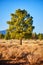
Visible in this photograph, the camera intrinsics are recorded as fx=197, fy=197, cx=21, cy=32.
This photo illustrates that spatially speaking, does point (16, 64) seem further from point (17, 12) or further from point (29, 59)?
point (17, 12)

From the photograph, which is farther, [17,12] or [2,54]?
[17,12]

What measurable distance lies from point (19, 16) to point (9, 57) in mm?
26612

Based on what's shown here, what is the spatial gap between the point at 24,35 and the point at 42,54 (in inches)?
965

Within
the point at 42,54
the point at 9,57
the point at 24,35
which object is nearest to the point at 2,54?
the point at 9,57

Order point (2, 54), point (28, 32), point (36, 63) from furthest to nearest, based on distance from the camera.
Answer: point (28, 32)
point (2, 54)
point (36, 63)

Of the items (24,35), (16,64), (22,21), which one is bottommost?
(16,64)

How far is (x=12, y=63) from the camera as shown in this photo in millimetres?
16750

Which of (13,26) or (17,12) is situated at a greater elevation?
(17,12)

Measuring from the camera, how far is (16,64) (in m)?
16.3

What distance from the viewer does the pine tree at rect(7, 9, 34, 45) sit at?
44.8 metres

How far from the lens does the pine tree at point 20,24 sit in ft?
147

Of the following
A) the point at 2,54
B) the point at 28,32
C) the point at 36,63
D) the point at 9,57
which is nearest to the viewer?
the point at 36,63

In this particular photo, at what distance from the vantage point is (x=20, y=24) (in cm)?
4553

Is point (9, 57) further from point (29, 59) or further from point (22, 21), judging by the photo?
point (22, 21)
